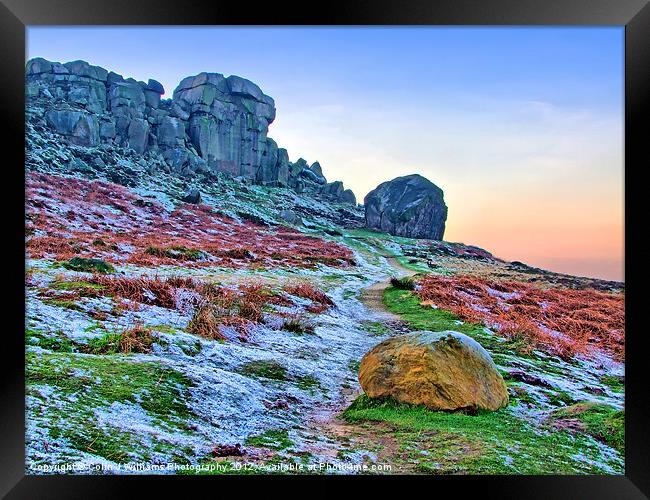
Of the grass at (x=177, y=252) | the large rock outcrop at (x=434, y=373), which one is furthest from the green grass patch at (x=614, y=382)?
the grass at (x=177, y=252)

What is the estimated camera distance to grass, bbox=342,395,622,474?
5336mm

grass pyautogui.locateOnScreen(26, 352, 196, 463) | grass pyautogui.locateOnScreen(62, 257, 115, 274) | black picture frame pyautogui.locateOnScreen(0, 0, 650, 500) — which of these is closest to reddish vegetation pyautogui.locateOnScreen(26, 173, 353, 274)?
grass pyautogui.locateOnScreen(62, 257, 115, 274)

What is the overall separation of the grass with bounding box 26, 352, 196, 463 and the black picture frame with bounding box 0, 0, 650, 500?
394mm

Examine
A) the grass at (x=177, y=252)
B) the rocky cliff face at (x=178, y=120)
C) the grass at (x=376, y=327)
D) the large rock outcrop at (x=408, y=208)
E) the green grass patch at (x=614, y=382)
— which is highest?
the rocky cliff face at (x=178, y=120)

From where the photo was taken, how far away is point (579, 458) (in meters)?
5.61

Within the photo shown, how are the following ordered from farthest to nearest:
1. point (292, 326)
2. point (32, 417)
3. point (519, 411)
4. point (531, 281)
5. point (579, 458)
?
point (531, 281) → point (292, 326) → point (519, 411) → point (579, 458) → point (32, 417)

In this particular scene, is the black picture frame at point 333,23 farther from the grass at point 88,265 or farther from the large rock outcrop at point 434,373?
the grass at point 88,265

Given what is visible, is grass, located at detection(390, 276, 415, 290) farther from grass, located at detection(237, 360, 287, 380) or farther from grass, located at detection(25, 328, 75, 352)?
grass, located at detection(25, 328, 75, 352)

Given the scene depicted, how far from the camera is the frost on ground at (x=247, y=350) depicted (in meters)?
5.26

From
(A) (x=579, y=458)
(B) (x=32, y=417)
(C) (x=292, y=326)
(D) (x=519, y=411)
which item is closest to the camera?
(B) (x=32, y=417)

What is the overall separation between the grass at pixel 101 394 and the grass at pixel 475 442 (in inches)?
94.2
